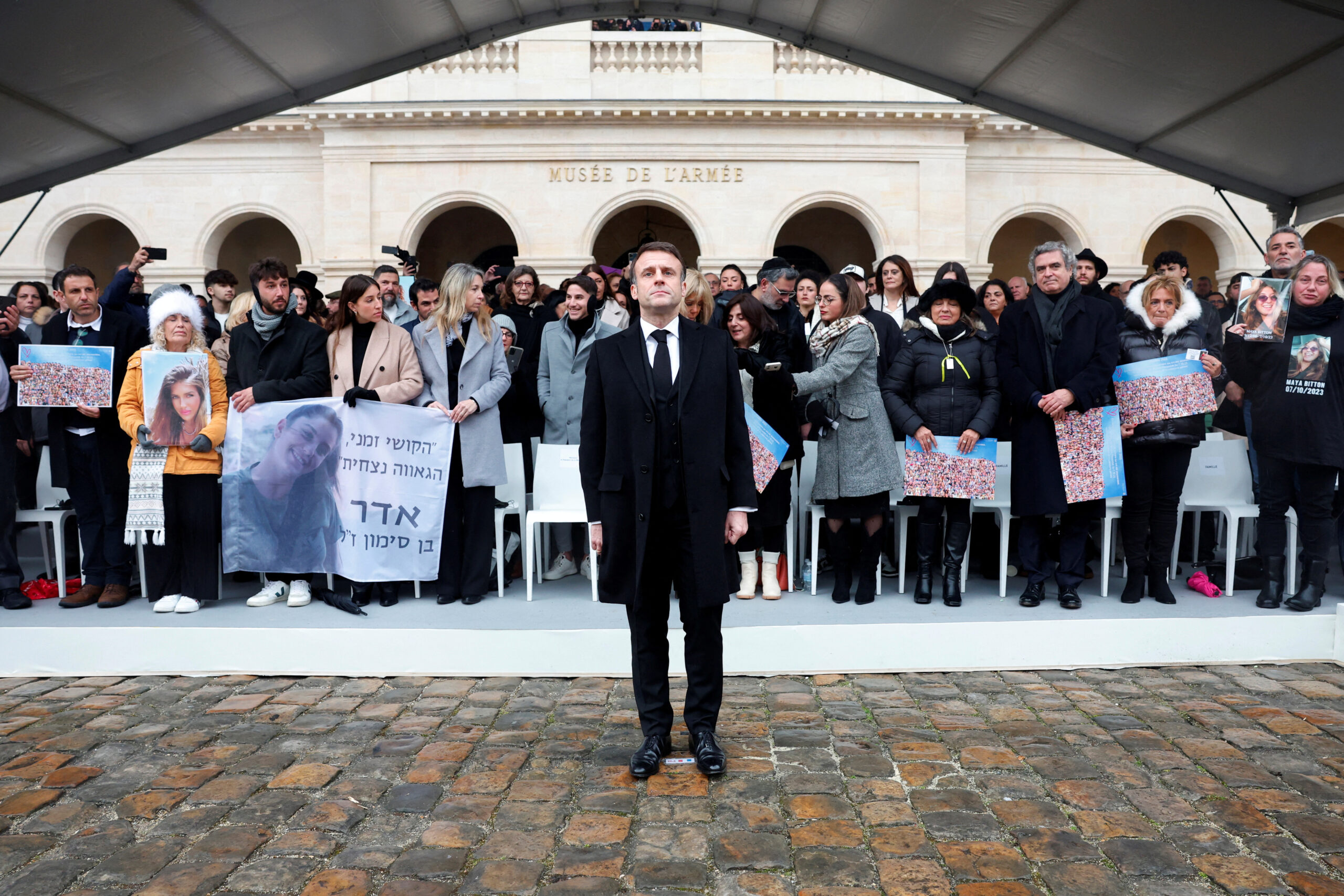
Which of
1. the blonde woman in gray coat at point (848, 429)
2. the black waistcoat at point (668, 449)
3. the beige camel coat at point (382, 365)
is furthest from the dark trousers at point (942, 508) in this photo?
the beige camel coat at point (382, 365)

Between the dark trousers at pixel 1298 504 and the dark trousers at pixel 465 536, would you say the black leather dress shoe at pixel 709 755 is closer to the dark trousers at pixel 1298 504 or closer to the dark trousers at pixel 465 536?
the dark trousers at pixel 465 536

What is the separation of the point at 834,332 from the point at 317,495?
3.47 m

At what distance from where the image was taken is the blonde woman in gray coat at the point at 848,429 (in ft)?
19.6

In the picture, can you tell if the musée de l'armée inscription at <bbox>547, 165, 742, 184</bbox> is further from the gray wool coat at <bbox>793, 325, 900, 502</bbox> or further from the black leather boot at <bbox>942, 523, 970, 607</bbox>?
the black leather boot at <bbox>942, 523, 970, 607</bbox>

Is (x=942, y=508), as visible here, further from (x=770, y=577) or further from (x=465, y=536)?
(x=465, y=536)

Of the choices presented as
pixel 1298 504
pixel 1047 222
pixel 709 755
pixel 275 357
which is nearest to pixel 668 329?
pixel 709 755

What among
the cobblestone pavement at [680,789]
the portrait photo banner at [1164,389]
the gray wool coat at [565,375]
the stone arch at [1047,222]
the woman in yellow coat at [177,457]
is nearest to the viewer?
the cobblestone pavement at [680,789]

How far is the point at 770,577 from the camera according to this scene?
6.30 metres

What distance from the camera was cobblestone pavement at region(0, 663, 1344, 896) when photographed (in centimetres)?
308

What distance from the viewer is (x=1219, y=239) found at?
20.3 metres

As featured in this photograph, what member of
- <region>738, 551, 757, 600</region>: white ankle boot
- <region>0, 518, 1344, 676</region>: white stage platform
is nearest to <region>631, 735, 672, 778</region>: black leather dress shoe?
<region>0, 518, 1344, 676</region>: white stage platform

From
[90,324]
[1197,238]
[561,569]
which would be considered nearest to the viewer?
[90,324]

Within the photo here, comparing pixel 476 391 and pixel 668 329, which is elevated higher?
pixel 668 329

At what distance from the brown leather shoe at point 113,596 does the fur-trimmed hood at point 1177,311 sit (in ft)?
22.7
